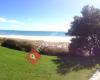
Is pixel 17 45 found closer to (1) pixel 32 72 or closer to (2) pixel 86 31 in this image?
(2) pixel 86 31

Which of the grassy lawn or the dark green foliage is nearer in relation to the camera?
the grassy lawn

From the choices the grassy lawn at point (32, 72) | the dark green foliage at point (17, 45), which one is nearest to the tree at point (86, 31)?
the dark green foliage at point (17, 45)

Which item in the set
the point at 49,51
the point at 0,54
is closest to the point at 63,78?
the point at 0,54

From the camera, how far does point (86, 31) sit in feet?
70.3

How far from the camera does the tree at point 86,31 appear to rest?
21125mm

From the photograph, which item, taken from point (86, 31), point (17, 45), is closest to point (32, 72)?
Answer: point (86, 31)

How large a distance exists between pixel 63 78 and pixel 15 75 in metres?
2.35

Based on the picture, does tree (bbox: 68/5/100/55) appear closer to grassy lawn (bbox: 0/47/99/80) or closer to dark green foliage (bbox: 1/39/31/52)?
dark green foliage (bbox: 1/39/31/52)

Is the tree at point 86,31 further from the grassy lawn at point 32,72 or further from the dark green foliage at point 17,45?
the grassy lawn at point 32,72

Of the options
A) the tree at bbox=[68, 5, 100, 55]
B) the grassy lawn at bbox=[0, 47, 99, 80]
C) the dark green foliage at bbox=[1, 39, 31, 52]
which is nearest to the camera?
the grassy lawn at bbox=[0, 47, 99, 80]

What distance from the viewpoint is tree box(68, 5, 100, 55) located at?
21.1 metres

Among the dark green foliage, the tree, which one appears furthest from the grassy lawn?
the dark green foliage

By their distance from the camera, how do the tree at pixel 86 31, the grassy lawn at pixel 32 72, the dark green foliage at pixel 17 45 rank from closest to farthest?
the grassy lawn at pixel 32 72
the tree at pixel 86 31
the dark green foliage at pixel 17 45

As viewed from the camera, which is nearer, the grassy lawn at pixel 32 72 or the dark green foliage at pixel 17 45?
the grassy lawn at pixel 32 72
